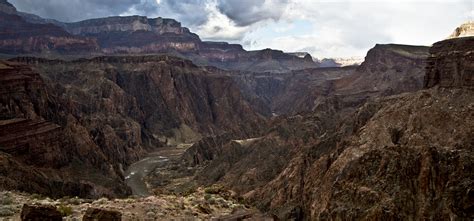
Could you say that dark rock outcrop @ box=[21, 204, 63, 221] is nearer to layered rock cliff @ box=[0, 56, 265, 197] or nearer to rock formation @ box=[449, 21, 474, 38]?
layered rock cliff @ box=[0, 56, 265, 197]

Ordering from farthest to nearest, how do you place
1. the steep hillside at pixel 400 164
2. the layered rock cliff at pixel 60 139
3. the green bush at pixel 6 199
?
the layered rock cliff at pixel 60 139 < the steep hillside at pixel 400 164 < the green bush at pixel 6 199

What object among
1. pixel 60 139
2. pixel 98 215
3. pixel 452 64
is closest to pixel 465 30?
pixel 452 64

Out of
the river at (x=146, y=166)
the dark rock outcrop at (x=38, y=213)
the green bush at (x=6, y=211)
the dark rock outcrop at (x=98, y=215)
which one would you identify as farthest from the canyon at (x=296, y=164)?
A: the dark rock outcrop at (x=98, y=215)

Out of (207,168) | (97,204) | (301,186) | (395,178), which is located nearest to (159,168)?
(207,168)

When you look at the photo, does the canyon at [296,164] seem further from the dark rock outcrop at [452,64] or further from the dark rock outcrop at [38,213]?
the dark rock outcrop at [38,213]

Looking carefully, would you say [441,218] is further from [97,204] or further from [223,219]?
[97,204]

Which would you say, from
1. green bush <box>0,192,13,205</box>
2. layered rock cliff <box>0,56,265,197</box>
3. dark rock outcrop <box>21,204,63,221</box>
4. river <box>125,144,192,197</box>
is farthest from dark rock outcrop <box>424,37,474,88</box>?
river <box>125,144,192,197</box>
